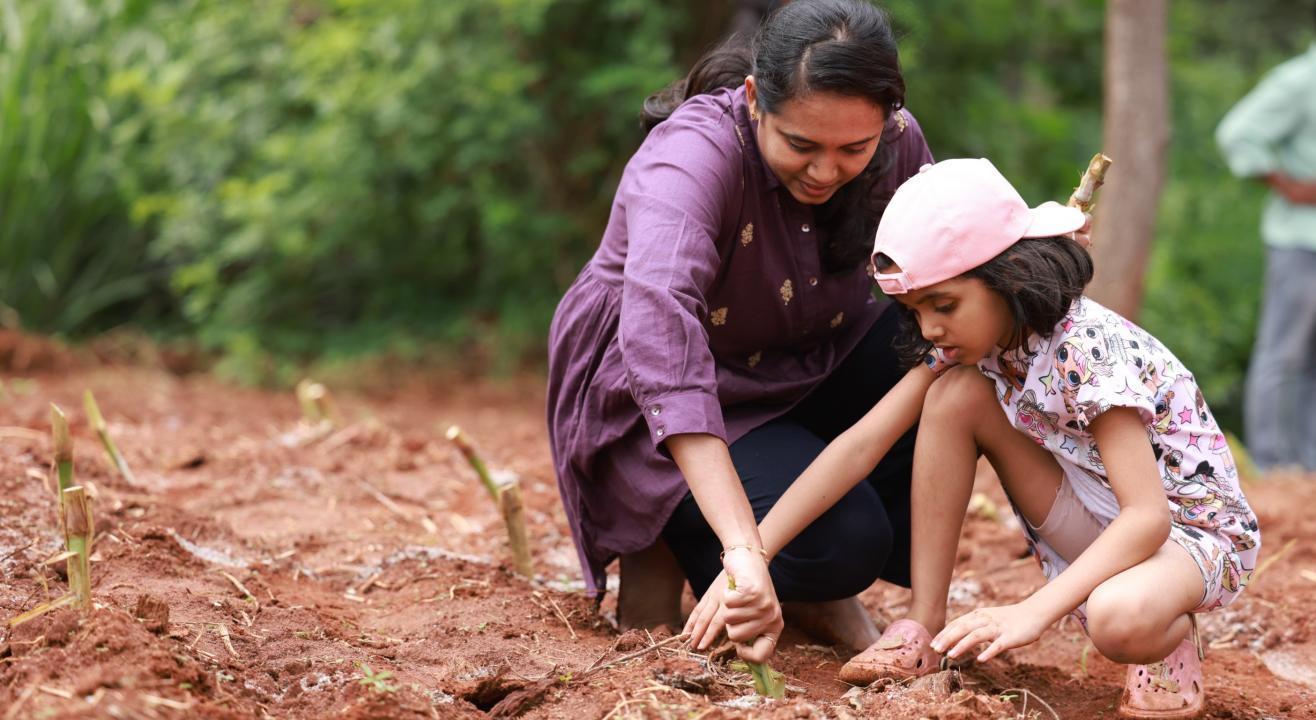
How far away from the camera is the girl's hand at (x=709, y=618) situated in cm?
210

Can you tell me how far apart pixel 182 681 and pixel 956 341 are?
50.2 inches

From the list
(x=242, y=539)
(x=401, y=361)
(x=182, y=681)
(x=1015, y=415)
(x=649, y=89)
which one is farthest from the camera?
(x=401, y=361)

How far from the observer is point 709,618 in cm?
212

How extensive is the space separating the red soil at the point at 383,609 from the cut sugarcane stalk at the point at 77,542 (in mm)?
44

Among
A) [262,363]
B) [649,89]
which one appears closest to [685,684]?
[649,89]

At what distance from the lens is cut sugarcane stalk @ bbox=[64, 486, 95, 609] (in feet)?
6.34

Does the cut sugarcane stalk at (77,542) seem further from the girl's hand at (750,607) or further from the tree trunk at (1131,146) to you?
the tree trunk at (1131,146)

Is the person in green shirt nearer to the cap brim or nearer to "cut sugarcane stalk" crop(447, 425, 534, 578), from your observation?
the cap brim

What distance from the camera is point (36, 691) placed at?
1.69 m

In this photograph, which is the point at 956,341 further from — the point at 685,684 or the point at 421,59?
the point at 421,59

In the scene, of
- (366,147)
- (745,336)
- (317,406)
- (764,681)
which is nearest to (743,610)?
(764,681)

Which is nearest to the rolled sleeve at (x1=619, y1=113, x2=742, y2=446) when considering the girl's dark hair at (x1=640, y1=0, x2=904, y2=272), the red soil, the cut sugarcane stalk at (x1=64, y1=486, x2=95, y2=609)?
the girl's dark hair at (x1=640, y1=0, x2=904, y2=272)

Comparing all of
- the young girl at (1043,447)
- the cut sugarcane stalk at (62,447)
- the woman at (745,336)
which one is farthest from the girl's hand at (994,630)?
the cut sugarcane stalk at (62,447)

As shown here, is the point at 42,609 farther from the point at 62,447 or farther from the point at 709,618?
the point at 709,618
